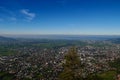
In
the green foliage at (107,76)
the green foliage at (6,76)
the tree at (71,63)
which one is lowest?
the green foliage at (6,76)

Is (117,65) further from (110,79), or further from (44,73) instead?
(44,73)

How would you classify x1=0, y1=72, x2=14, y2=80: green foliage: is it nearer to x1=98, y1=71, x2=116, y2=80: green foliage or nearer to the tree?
x1=98, y1=71, x2=116, y2=80: green foliage

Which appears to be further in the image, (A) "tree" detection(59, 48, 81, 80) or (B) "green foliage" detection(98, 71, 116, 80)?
(B) "green foliage" detection(98, 71, 116, 80)

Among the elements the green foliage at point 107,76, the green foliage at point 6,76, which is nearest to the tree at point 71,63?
the green foliage at point 107,76

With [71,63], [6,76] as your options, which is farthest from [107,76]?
[71,63]

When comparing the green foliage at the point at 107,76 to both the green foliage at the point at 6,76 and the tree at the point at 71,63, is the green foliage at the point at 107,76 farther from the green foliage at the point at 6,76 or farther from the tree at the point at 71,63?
the tree at the point at 71,63

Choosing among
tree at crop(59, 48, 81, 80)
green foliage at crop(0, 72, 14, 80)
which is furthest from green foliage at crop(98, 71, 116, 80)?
tree at crop(59, 48, 81, 80)

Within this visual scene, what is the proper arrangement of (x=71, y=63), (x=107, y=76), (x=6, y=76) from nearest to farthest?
(x=71, y=63) < (x=107, y=76) < (x=6, y=76)

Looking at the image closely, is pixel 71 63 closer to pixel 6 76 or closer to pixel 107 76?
pixel 107 76

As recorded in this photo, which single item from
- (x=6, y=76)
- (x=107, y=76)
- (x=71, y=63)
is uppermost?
(x=71, y=63)

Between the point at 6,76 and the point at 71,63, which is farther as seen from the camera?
the point at 6,76

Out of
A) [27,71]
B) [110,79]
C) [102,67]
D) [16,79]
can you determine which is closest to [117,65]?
[102,67]
